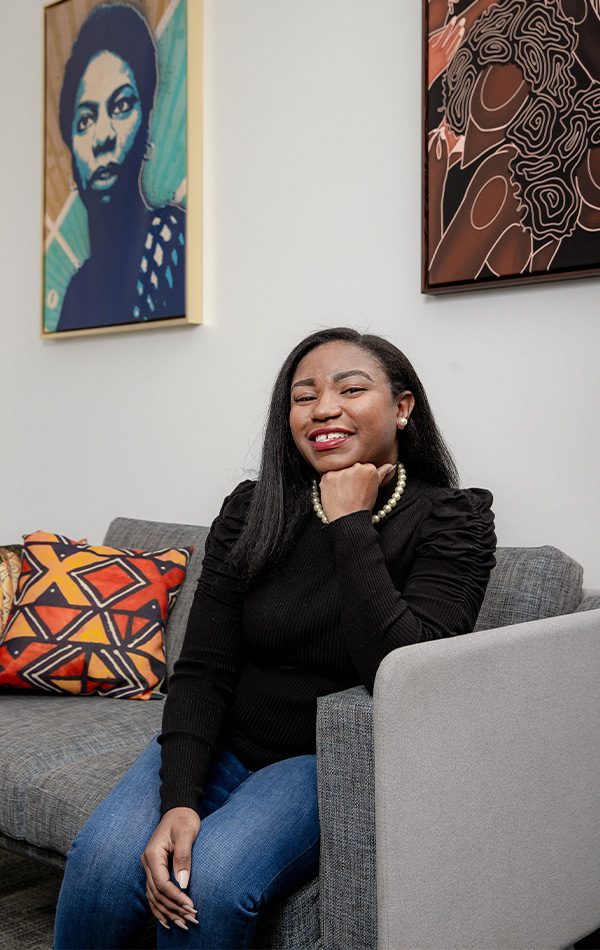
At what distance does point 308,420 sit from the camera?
5.15ft

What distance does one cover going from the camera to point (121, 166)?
2846 mm

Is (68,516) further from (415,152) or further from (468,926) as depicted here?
(468,926)

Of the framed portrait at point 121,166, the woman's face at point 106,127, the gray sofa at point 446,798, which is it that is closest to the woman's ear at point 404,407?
the gray sofa at point 446,798

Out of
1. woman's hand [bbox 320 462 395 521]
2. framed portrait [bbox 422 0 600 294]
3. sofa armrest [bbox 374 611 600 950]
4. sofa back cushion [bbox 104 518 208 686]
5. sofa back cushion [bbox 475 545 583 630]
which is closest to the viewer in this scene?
sofa armrest [bbox 374 611 600 950]

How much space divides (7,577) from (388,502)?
3.94 ft

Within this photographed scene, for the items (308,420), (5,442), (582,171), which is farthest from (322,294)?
(5,442)

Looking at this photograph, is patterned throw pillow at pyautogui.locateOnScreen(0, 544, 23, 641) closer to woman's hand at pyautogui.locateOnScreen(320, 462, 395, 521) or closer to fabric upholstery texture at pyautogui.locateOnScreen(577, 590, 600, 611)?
woman's hand at pyautogui.locateOnScreen(320, 462, 395, 521)

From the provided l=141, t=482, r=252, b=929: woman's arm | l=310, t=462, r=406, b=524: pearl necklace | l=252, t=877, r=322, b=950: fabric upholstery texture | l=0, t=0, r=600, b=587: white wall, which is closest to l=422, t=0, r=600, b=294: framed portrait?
l=0, t=0, r=600, b=587: white wall

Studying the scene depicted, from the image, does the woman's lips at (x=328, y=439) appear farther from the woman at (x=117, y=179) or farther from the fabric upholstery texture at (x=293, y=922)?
the woman at (x=117, y=179)

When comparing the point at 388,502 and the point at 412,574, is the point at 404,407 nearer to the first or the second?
the point at 388,502

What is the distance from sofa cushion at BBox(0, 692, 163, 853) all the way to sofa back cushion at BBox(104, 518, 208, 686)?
227 mm

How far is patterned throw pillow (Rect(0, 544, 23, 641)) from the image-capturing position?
7.56ft

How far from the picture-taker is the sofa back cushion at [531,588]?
170 centimetres

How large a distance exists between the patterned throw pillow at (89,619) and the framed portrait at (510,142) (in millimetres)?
984
